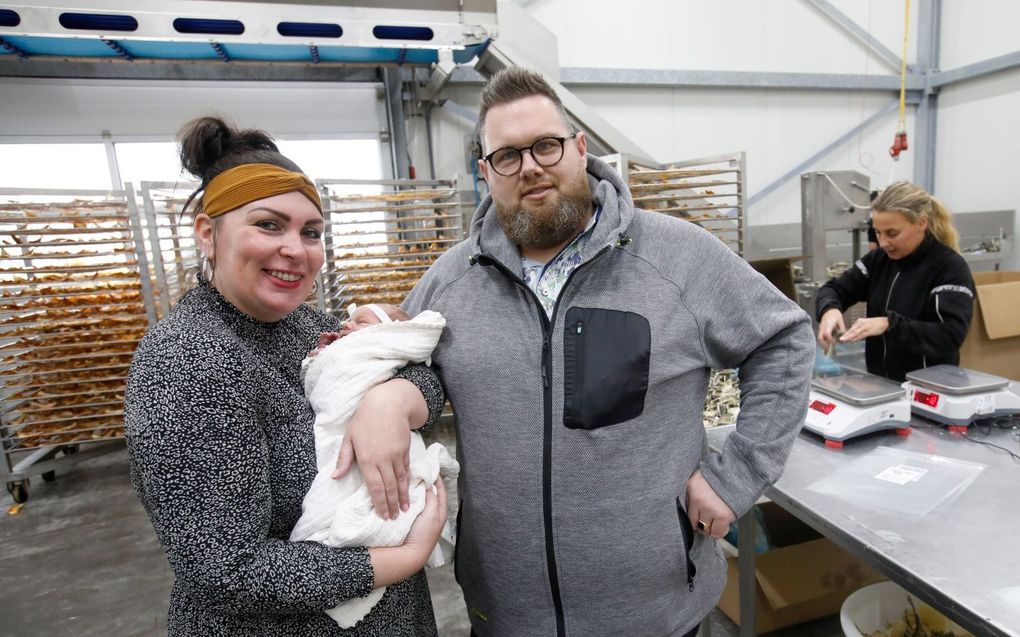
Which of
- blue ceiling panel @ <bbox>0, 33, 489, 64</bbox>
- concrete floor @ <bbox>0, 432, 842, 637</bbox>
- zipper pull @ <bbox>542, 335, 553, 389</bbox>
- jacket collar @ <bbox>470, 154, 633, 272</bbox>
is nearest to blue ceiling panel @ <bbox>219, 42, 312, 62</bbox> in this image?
blue ceiling panel @ <bbox>0, 33, 489, 64</bbox>

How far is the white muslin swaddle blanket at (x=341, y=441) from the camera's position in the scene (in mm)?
940

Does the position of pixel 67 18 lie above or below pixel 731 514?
above

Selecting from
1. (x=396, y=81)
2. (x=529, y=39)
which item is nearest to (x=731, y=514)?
(x=529, y=39)

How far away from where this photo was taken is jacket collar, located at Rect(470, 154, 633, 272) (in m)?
1.18

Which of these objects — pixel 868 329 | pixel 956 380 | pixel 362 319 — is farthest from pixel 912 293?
pixel 362 319

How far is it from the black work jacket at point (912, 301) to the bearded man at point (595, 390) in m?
1.51

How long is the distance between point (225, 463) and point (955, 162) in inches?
332

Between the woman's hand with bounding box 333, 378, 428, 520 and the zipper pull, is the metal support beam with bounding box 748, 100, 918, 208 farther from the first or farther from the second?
the woman's hand with bounding box 333, 378, 428, 520

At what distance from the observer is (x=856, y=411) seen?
1756 mm

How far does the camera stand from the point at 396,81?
5.05 meters

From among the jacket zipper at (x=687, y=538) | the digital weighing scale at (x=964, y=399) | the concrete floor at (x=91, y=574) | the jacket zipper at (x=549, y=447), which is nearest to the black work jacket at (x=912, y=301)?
the digital weighing scale at (x=964, y=399)

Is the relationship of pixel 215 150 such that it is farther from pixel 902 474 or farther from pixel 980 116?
pixel 980 116

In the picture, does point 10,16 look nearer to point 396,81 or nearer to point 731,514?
point 396,81

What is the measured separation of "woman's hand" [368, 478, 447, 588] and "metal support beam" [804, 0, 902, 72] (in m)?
7.21
